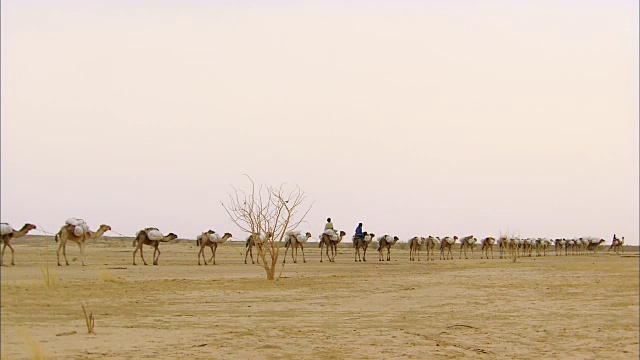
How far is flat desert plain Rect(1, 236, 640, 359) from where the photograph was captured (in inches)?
355

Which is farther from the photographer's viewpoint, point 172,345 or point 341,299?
point 341,299

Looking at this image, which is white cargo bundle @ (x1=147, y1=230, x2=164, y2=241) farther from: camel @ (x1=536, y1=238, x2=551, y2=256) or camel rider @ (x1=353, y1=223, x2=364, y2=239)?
camel @ (x1=536, y1=238, x2=551, y2=256)

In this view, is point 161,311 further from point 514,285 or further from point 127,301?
point 514,285

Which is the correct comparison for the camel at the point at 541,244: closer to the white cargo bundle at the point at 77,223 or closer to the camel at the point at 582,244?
the camel at the point at 582,244

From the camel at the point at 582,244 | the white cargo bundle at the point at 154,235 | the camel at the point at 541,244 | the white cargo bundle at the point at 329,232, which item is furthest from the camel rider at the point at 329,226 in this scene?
the camel at the point at 582,244

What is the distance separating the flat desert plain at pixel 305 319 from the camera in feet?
29.6

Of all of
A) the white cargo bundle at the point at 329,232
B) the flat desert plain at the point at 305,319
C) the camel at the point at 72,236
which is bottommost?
the flat desert plain at the point at 305,319

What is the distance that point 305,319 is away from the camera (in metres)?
13.6

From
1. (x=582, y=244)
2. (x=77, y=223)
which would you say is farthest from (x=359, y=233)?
(x=582, y=244)

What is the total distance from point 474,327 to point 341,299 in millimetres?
5175

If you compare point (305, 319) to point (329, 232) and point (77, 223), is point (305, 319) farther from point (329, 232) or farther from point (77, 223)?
point (329, 232)

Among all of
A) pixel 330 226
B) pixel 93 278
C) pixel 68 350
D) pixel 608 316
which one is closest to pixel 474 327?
pixel 608 316

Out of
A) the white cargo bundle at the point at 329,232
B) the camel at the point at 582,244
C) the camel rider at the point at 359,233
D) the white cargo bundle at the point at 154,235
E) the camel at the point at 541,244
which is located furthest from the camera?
the camel at the point at 582,244

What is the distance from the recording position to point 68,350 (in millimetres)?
8992
